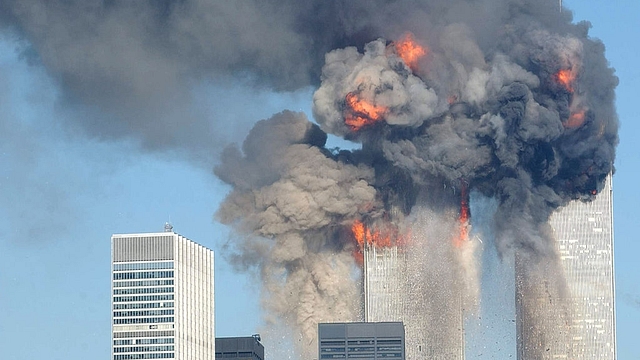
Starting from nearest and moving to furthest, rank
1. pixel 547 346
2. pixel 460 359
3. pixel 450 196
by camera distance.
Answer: pixel 450 196, pixel 460 359, pixel 547 346

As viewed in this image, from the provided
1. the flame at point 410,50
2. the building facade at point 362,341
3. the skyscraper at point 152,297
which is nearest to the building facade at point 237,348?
the building facade at point 362,341

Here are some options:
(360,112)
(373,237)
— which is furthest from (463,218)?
(360,112)

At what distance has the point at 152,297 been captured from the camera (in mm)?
167000

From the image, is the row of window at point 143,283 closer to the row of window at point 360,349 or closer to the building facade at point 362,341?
the building facade at point 362,341

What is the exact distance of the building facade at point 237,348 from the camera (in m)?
186

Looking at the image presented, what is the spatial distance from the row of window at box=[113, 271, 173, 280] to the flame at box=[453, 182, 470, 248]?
61.7 feet

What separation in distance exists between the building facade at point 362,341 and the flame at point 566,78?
3112 cm

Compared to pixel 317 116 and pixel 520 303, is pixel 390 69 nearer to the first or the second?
pixel 317 116

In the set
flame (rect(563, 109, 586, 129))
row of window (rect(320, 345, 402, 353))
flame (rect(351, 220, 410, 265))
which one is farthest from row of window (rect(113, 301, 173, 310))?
row of window (rect(320, 345, 402, 353))

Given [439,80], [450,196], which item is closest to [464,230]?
[450,196]

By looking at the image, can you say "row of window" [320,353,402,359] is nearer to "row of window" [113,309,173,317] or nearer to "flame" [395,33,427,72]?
"row of window" [113,309,173,317]

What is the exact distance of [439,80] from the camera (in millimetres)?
163750

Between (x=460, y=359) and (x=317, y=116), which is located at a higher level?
(x=317, y=116)

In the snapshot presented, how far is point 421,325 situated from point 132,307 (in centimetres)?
2761
